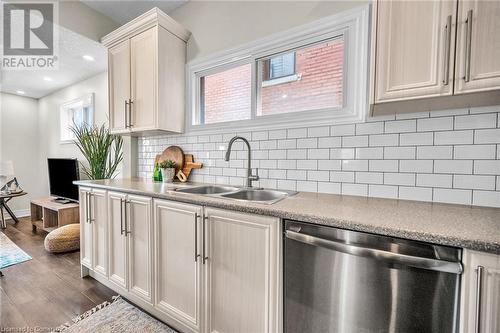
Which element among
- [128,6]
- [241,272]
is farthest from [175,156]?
[128,6]

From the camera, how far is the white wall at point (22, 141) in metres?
4.68

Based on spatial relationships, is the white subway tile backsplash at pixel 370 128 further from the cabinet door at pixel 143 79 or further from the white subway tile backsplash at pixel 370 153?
the cabinet door at pixel 143 79

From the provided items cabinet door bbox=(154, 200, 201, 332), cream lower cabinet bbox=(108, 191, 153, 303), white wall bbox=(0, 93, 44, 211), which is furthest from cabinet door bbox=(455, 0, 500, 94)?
white wall bbox=(0, 93, 44, 211)

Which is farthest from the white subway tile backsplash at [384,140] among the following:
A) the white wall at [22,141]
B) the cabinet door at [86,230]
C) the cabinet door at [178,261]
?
the white wall at [22,141]

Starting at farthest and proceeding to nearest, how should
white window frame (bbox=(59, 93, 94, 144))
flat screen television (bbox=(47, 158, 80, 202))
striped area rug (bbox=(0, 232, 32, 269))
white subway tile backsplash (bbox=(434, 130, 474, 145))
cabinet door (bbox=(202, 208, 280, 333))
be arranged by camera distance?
1. white window frame (bbox=(59, 93, 94, 144))
2. flat screen television (bbox=(47, 158, 80, 202))
3. striped area rug (bbox=(0, 232, 32, 269))
4. white subway tile backsplash (bbox=(434, 130, 474, 145))
5. cabinet door (bbox=(202, 208, 280, 333))

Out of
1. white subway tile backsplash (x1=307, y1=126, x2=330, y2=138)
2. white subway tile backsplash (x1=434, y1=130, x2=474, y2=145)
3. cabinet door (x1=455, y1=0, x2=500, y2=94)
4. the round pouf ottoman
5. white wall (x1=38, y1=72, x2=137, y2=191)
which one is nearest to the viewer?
cabinet door (x1=455, y1=0, x2=500, y2=94)

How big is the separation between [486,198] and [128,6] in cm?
354

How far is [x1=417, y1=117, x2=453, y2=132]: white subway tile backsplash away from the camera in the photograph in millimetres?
1279

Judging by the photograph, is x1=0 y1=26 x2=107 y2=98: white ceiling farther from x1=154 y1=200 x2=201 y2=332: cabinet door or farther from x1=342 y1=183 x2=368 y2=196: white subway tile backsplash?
x1=342 y1=183 x2=368 y2=196: white subway tile backsplash

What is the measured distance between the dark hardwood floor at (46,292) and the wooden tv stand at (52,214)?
0.66 m

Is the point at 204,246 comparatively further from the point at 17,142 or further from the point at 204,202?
the point at 17,142

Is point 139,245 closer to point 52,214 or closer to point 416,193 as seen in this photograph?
point 416,193

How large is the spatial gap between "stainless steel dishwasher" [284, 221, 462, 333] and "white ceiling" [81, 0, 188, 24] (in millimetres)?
2656

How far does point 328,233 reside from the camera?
38.8 inches
